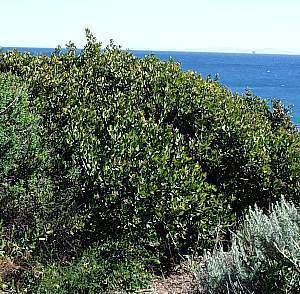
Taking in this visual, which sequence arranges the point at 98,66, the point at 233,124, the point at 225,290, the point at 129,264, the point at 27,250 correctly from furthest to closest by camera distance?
the point at 98,66 → the point at 233,124 → the point at 27,250 → the point at 129,264 → the point at 225,290

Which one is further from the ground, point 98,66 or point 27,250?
point 98,66

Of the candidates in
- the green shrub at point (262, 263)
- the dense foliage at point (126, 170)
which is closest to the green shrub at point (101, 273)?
the dense foliage at point (126, 170)

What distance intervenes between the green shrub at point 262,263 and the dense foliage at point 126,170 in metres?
0.73

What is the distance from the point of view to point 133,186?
Result: 590 cm

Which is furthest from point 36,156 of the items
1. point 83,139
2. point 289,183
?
point 289,183

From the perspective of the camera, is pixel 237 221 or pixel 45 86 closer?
pixel 237 221

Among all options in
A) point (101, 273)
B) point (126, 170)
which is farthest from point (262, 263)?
point (126, 170)

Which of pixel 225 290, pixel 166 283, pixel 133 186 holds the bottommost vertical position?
pixel 166 283

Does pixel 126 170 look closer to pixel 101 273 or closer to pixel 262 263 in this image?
pixel 101 273

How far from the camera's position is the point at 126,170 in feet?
19.6

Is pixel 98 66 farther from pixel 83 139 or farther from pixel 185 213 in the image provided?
pixel 185 213

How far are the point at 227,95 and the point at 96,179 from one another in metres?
2.81

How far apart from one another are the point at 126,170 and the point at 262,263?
1.82m

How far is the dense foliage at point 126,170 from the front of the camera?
5926mm
